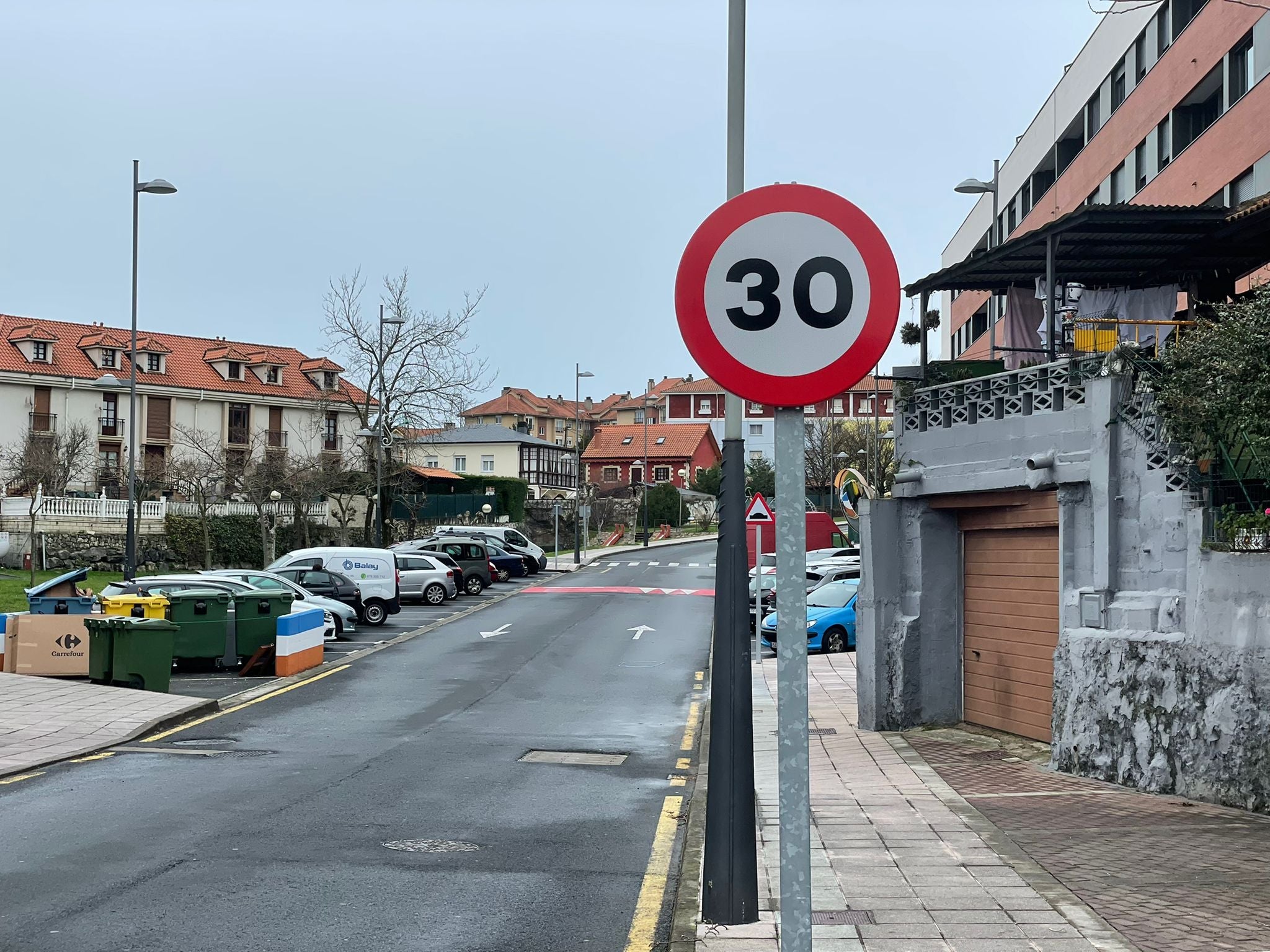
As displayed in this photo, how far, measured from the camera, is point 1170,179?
2781cm

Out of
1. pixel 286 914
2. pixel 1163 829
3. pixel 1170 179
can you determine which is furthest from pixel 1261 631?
pixel 1170 179

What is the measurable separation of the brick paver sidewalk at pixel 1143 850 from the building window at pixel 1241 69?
16919mm

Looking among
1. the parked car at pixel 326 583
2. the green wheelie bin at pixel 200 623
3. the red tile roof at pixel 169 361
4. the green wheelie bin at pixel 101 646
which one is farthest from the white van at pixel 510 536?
the green wheelie bin at pixel 101 646

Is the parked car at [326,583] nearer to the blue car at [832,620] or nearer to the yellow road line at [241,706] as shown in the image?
the yellow road line at [241,706]

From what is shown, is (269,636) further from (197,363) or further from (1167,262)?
(197,363)

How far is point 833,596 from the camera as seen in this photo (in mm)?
26250

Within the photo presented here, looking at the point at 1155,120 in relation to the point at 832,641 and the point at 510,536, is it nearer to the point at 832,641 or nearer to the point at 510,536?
the point at 832,641

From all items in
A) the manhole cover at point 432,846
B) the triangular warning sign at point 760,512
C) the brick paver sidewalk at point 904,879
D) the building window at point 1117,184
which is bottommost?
the manhole cover at point 432,846

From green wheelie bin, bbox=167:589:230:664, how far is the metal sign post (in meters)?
19.5

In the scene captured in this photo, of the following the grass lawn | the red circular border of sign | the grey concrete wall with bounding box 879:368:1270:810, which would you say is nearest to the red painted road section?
the grass lawn

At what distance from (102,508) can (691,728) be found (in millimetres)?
36786

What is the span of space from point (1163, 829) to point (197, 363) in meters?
65.8

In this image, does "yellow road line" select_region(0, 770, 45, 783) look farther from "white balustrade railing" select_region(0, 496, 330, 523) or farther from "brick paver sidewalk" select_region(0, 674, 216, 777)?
"white balustrade railing" select_region(0, 496, 330, 523)

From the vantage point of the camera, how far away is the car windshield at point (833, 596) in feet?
85.4
